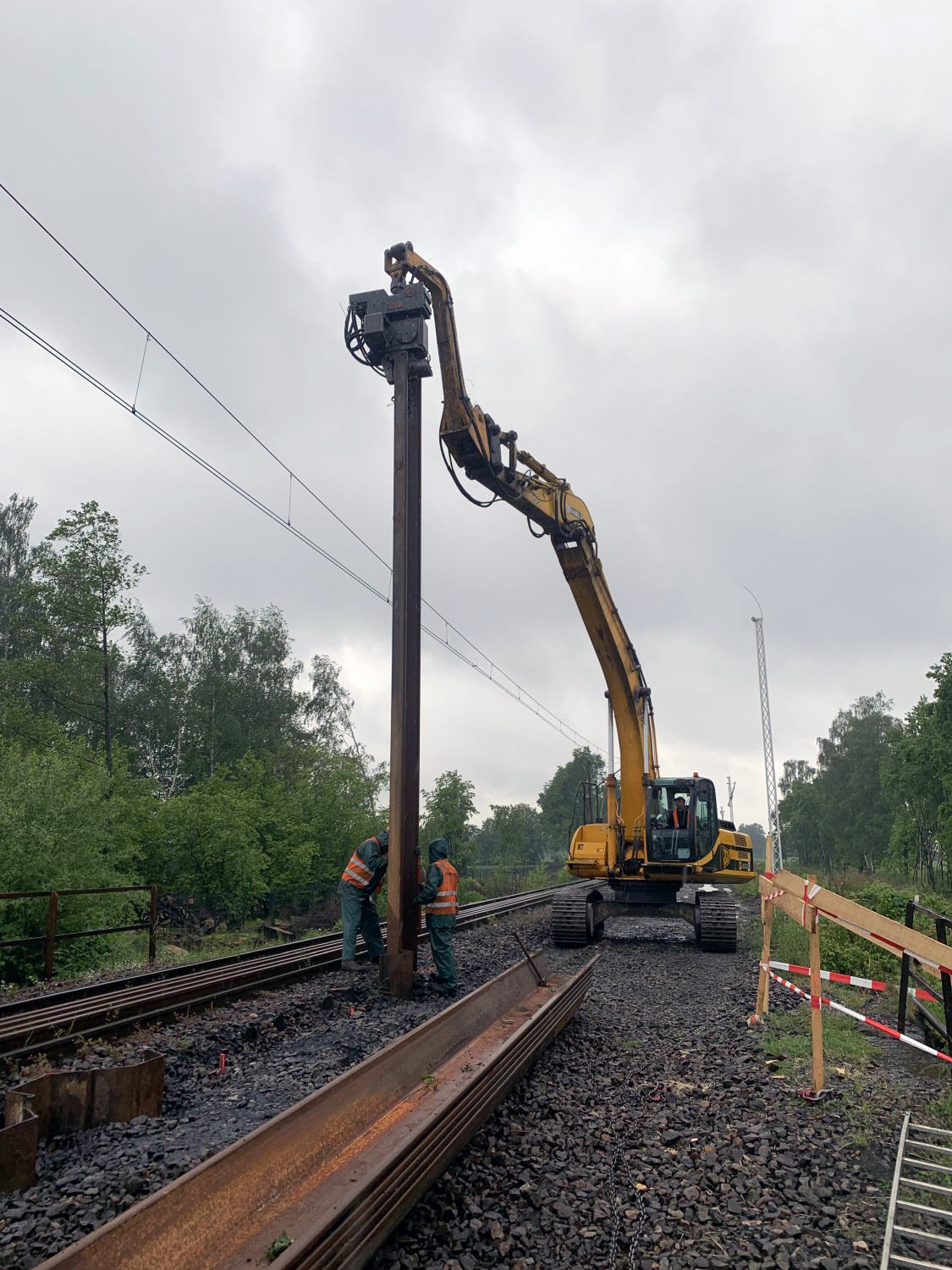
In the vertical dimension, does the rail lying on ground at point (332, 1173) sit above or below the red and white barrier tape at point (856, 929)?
below

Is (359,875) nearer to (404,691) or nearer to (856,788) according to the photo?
(404,691)

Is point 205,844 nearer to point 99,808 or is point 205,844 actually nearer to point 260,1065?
point 99,808

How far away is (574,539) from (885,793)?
48522 mm

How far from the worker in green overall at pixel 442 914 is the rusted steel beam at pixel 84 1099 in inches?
154

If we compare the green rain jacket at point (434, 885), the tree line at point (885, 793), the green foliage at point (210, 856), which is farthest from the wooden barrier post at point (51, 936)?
the tree line at point (885, 793)

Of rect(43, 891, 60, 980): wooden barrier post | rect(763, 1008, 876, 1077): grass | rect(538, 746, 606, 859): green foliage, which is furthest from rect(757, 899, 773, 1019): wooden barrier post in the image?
rect(538, 746, 606, 859): green foliage

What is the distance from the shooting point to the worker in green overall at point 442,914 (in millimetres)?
8812

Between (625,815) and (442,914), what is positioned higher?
(625,815)

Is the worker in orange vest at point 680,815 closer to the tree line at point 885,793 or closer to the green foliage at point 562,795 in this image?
the tree line at point 885,793

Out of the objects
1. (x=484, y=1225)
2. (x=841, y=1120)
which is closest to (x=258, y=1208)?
(x=484, y=1225)

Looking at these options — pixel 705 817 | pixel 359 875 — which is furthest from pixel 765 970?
pixel 705 817

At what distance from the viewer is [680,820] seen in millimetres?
13391

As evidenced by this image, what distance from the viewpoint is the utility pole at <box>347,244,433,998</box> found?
8.98 meters

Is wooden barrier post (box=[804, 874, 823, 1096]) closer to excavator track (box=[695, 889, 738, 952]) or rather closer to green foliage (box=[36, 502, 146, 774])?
excavator track (box=[695, 889, 738, 952])
